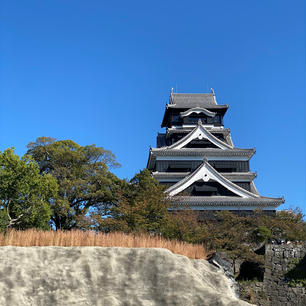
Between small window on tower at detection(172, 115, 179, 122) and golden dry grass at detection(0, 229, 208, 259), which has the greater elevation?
small window on tower at detection(172, 115, 179, 122)

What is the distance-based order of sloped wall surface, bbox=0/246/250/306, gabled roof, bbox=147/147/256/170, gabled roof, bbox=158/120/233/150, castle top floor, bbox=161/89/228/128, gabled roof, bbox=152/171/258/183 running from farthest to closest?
castle top floor, bbox=161/89/228/128, gabled roof, bbox=158/120/233/150, gabled roof, bbox=147/147/256/170, gabled roof, bbox=152/171/258/183, sloped wall surface, bbox=0/246/250/306

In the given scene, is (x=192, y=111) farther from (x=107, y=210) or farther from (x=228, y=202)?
(x=107, y=210)

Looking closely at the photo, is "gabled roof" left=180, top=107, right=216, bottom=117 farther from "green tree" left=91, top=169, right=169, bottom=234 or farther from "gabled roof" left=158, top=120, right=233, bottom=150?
"green tree" left=91, top=169, right=169, bottom=234

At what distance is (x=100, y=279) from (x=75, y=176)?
20.4 metres

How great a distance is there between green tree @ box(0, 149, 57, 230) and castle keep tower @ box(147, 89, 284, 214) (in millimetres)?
7889

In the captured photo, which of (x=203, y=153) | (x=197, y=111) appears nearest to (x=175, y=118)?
(x=197, y=111)

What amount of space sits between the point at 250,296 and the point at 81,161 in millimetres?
16168

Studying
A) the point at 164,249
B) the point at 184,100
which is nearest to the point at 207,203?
the point at 184,100

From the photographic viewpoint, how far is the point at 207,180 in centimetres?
3058

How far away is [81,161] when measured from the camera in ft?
97.1

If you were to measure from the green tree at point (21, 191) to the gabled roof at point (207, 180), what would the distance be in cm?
1176

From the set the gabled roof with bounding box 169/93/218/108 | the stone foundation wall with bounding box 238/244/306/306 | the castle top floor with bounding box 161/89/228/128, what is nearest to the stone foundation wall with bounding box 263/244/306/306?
the stone foundation wall with bounding box 238/244/306/306

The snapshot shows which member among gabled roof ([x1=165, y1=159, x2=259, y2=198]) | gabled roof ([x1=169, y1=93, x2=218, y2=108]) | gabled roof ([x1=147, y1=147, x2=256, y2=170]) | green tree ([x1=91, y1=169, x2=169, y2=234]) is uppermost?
gabled roof ([x1=169, y1=93, x2=218, y2=108])

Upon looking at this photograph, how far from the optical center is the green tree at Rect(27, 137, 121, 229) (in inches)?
1082
